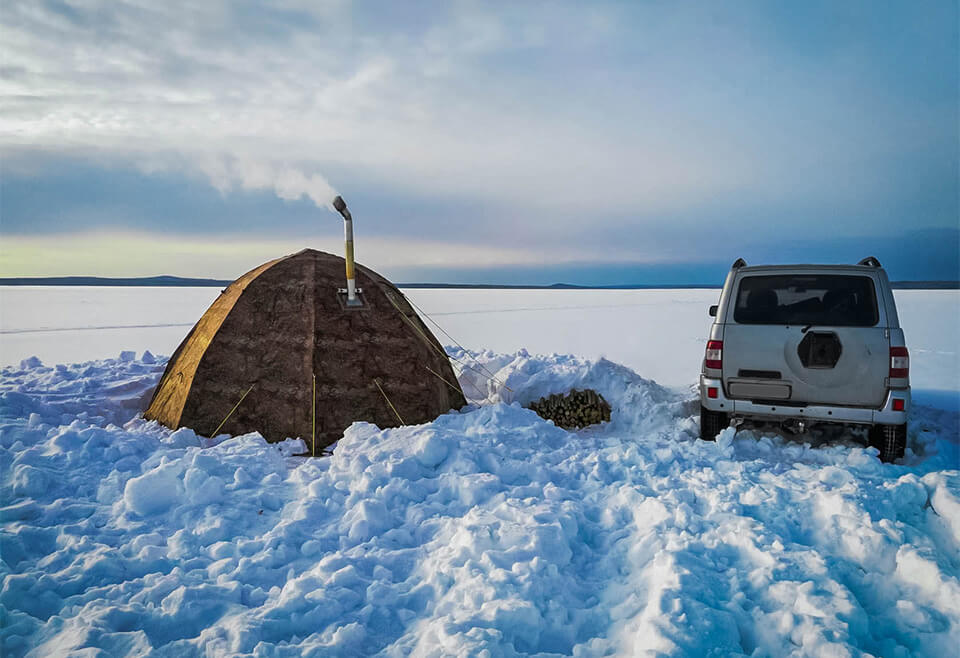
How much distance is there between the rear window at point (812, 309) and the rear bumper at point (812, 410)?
0.84 meters

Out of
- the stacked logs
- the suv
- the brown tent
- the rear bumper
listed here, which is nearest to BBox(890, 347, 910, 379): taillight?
the suv

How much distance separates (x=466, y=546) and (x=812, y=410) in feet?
14.8

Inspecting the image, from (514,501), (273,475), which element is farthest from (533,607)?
(273,475)

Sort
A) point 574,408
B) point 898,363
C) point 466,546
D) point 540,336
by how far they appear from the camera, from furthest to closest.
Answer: point 540,336 < point 574,408 < point 898,363 < point 466,546

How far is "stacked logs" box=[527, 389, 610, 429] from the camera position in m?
8.14

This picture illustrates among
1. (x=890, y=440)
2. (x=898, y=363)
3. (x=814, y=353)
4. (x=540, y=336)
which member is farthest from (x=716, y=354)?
(x=540, y=336)

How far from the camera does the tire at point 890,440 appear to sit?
6180mm

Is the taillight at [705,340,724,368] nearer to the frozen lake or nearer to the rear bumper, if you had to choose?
the rear bumper

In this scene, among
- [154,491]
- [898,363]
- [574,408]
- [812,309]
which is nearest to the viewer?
[154,491]

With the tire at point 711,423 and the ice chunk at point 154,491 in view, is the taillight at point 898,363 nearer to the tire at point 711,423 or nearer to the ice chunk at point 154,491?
the tire at point 711,423

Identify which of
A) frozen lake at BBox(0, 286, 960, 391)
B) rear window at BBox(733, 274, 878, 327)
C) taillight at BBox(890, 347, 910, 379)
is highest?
rear window at BBox(733, 274, 878, 327)

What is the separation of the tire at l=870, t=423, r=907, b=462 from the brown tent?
17.3 feet

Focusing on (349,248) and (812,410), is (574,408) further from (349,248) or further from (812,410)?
(349,248)

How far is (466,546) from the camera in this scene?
401 centimetres
